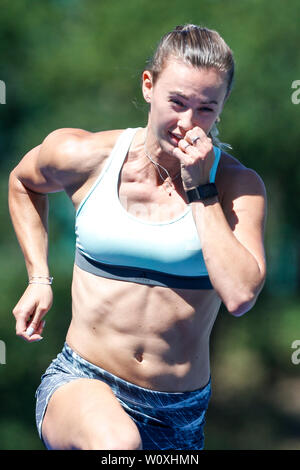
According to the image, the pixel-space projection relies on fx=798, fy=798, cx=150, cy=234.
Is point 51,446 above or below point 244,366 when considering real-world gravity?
above

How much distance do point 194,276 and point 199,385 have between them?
1.67 feet

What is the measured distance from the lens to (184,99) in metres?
2.77

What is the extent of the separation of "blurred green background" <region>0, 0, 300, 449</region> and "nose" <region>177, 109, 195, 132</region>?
28.7 ft

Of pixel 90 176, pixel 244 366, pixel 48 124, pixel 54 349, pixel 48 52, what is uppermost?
pixel 90 176

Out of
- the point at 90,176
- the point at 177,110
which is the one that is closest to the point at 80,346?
the point at 90,176

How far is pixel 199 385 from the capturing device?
3.17 meters

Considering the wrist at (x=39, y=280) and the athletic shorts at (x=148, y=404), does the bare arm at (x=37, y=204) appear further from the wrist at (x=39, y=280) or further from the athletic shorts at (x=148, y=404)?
the athletic shorts at (x=148, y=404)

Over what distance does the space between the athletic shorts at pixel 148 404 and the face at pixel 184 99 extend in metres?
0.90

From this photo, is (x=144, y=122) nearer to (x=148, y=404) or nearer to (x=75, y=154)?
(x=75, y=154)

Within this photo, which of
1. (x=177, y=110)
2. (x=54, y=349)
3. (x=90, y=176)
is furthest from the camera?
(x=54, y=349)

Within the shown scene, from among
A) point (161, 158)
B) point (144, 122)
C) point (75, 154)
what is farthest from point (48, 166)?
point (144, 122)

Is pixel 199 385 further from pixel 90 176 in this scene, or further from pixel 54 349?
pixel 54 349

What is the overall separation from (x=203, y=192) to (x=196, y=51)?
501 mm

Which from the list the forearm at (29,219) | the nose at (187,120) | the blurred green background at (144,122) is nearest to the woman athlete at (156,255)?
the nose at (187,120)
